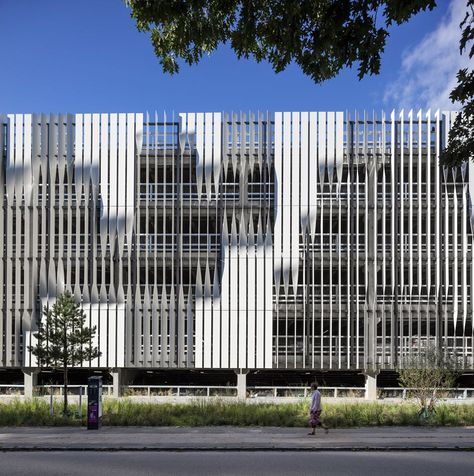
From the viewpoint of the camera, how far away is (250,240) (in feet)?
125

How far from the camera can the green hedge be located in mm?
21500

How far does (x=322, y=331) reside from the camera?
37844 millimetres

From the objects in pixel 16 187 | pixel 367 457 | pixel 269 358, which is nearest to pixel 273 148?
pixel 269 358

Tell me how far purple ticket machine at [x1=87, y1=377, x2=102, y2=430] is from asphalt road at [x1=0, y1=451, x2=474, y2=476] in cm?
397

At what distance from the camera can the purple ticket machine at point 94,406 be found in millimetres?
20016

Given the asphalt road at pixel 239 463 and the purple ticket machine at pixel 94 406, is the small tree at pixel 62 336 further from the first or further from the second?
the asphalt road at pixel 239 463

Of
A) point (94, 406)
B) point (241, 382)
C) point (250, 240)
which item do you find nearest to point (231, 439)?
point (94, 406)

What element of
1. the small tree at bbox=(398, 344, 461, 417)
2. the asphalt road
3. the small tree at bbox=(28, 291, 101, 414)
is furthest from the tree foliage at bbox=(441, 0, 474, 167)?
the small tree at bbox=(28, 291, 101, 414)

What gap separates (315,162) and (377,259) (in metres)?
6.73

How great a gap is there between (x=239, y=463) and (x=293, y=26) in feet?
31.9

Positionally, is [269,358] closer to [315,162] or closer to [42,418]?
[315,162]

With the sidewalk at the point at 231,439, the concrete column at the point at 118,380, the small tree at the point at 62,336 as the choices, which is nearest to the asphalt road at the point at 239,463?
the sidewalk at the point at 231,439

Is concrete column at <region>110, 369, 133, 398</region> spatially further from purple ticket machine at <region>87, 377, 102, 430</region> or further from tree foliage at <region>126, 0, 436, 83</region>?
tree foliage at <region>126, 0, 436, 83</region>

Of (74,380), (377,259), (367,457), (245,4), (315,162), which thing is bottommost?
(74,380)
